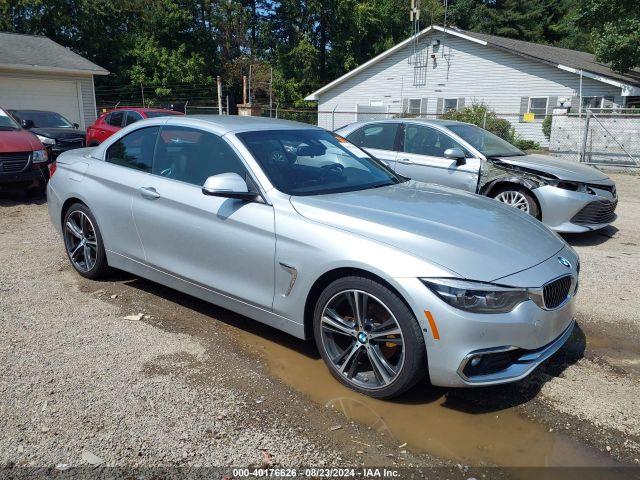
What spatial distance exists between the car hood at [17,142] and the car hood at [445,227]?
7221 mm

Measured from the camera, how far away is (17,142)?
359 inches

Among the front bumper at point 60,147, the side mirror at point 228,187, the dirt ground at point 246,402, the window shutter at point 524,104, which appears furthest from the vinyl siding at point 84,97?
the side mirror at point 228,187

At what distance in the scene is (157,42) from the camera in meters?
36.1

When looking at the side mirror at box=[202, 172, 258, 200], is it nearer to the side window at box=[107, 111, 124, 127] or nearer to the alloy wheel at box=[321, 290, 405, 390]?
the alloy wheel at box=[321, 290, 405, 390]

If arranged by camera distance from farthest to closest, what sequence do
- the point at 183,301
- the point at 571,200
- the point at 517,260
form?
the point at 571,200 → the point at 183,301 → the point at 517,260

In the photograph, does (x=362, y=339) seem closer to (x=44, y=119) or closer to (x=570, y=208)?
(x=570, y=208)

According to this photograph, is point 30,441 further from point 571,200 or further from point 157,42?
point 157,42

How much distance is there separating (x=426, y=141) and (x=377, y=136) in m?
0.82

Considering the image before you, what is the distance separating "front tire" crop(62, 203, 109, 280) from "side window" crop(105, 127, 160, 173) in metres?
0.58

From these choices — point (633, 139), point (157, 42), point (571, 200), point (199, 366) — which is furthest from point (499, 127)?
point (157, 42)

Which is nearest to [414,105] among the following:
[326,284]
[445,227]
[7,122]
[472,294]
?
[7,122]

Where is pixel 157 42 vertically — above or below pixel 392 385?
above

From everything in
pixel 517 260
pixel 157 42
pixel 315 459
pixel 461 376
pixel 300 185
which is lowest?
pixel 315 459

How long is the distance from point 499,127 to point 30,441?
859 inches
